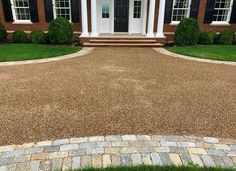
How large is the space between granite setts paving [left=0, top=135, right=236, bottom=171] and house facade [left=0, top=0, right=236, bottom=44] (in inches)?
370

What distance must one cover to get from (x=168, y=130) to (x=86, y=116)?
1.52m

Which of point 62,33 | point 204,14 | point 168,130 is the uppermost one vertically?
point 204,14

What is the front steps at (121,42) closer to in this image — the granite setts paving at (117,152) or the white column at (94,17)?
the white column at (94,17)

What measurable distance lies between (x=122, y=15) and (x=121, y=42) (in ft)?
7.50

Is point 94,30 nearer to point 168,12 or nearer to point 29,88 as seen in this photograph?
point 168,12

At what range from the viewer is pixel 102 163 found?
9.30 feet

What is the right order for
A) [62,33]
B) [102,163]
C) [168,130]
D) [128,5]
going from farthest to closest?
[128,5], [62,33], [168,130], [102,163]

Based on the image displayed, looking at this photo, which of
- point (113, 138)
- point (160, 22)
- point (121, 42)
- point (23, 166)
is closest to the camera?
point (23, 166)

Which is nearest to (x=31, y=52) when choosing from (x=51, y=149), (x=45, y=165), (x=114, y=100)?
(x=114, y=100)

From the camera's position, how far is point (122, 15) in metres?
13.0

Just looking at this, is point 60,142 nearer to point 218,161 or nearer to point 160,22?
point 218,161

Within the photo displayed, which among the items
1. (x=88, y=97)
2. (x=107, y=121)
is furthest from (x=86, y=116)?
(x=88, y=97)

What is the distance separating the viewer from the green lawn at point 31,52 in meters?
8.78

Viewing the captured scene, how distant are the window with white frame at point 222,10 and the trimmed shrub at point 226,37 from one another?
145 centimetres
